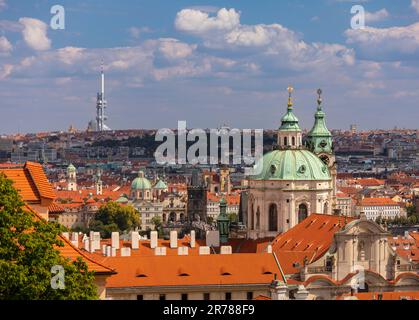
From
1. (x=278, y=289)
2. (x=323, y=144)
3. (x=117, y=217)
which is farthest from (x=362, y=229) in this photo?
(x=117, y=217)

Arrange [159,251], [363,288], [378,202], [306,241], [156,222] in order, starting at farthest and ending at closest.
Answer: [378,202]
[156,222]
[306,241]
[159,251]
[363,288]

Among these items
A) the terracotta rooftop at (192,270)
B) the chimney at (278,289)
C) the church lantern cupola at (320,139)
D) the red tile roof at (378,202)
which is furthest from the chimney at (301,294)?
the red tile roof at (378,202)

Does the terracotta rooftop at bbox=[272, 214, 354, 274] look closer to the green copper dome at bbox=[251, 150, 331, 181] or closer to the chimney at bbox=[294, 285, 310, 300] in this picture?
the green copper dome at bbox=[251, 150, 331, 181]

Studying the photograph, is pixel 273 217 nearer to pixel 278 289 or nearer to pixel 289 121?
pixel 289 121

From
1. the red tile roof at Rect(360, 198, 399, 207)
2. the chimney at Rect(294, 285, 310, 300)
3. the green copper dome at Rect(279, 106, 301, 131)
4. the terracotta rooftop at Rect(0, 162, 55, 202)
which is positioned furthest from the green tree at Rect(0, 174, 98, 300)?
the red tile roof at Rect(360, 198, 399, 207)

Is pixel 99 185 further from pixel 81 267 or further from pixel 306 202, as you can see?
pixel 81 267

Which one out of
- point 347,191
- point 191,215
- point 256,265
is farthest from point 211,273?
point 347,191

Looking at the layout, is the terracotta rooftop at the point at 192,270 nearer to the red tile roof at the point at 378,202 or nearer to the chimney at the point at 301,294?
the chimney at the point at 301,294
